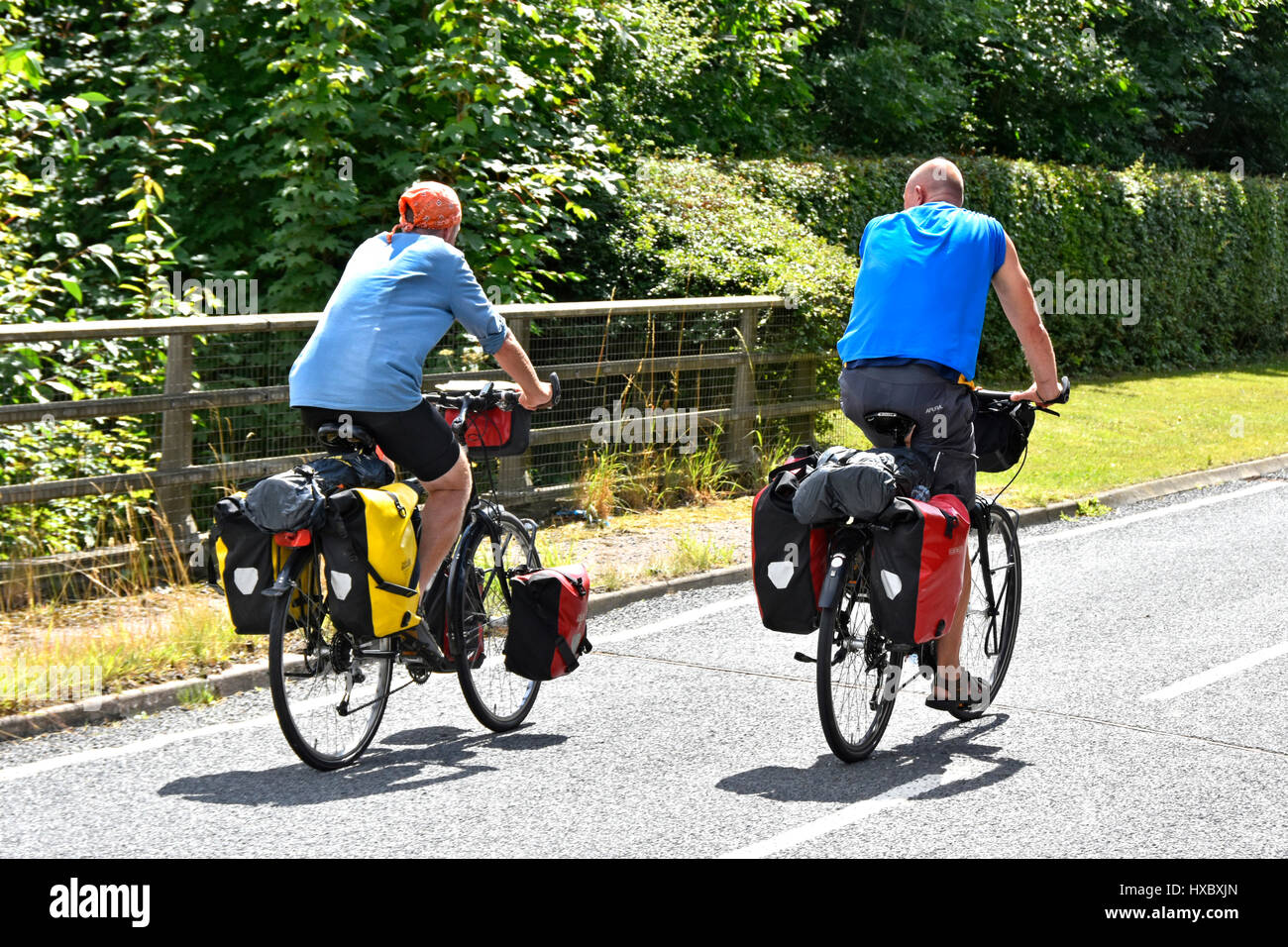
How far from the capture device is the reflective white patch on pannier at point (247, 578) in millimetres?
5191

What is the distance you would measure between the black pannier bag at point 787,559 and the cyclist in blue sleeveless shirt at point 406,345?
1052 millimetres

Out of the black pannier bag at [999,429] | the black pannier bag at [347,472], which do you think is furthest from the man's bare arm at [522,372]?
the black pannier bag at [999,429]

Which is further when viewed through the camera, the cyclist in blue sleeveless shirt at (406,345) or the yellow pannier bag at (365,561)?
the cyclist in blue sleeveless shirt at (406,345)

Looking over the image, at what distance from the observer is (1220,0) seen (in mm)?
26719

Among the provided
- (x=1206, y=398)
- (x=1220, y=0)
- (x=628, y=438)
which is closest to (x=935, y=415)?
(x=628, y=438)

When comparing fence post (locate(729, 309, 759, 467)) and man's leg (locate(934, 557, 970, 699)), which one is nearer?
man's leg (locate(934, 557, 970, 699))

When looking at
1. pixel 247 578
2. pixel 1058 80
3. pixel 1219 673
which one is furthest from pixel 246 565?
pixel 1058 80

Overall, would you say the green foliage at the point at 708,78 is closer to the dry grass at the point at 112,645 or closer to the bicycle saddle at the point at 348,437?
the dry grass at the point at 112,645

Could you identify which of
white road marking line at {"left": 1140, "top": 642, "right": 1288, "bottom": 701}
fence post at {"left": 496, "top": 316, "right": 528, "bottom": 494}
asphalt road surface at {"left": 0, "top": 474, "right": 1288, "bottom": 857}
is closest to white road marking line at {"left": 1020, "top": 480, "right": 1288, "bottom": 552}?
asphalt road surface at {"left": 0, "top": 474, "right": 1288, "bottom": 857}

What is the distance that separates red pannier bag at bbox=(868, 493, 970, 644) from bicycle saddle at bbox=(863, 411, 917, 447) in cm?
36

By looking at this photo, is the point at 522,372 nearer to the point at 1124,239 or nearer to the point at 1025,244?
the point at 1025,244

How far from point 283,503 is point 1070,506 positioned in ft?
24.9

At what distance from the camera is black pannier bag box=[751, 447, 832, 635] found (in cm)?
543

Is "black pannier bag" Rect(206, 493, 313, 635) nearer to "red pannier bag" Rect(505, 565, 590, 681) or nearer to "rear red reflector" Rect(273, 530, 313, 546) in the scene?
"rear red reflector" Rect(273, 530, 313, 546)
